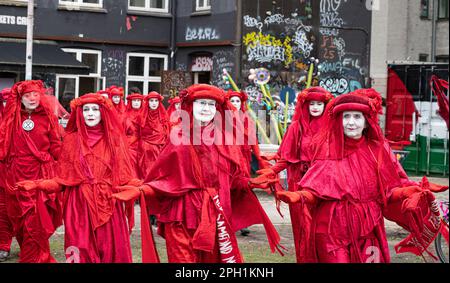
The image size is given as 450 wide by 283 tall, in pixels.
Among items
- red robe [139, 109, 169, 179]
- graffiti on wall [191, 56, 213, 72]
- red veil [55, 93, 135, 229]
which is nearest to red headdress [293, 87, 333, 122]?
red veil [55, 93, 135, 229]

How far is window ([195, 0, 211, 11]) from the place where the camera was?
23828 millimetres

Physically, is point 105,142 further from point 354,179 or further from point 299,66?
point 299,66

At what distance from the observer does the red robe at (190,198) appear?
278 inches

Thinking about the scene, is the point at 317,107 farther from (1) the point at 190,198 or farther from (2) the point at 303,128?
(1) the point at 190,198

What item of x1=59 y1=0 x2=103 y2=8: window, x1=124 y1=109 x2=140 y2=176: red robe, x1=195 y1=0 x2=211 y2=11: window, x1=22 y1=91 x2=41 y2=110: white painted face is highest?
x1=195 y1=0 x2=211 y2=11: window

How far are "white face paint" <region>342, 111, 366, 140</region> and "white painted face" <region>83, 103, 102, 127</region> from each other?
241 centimetres

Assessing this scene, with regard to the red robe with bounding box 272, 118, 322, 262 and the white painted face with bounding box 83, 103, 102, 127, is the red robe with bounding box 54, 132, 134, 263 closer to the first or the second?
the white painted face with bounding box 83, 103, 102, 127

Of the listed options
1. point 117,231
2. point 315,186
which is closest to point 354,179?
point 315,186

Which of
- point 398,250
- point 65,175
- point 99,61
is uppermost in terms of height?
point 99,61

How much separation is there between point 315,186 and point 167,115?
29.7 ft

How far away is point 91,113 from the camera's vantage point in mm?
8328

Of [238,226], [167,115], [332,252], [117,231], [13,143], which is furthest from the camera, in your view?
[167,115]

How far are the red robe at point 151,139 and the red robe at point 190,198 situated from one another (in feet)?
23.7

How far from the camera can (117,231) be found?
8.22 meters
